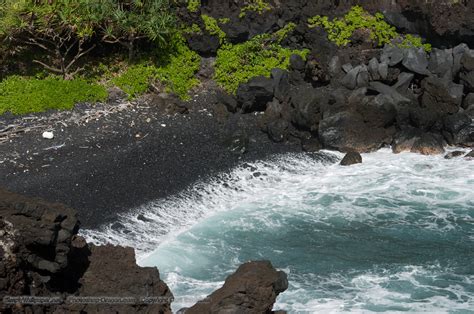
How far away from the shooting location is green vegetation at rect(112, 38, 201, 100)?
30484 mm

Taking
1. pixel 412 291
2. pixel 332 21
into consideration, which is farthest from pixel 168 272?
pixel 332 21

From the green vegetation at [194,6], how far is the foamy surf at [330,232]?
9634 millimetres

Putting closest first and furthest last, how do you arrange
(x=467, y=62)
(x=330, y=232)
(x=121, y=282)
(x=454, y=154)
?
(x=121, y=282)
(x=330, y=232)
(x=454, y=154)
(x=467, y=62)

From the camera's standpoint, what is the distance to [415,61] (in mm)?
31078

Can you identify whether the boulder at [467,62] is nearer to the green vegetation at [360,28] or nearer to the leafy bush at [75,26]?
the green vegetation at [360,28]

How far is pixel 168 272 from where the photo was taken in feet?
63.8

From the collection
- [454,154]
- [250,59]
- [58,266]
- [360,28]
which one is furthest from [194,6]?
[58,266]

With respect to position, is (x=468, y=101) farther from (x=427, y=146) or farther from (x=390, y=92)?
(x=427, y=146)

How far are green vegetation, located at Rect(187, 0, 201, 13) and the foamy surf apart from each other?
9634 millimetres

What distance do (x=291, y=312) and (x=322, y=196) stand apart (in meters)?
7.43

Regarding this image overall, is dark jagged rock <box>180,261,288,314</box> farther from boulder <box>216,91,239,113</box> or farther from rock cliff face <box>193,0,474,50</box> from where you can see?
rock cliff face <box>193,0,474,50</box>

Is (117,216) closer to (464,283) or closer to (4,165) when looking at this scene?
(4,165)

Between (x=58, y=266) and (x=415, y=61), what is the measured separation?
70.5ft

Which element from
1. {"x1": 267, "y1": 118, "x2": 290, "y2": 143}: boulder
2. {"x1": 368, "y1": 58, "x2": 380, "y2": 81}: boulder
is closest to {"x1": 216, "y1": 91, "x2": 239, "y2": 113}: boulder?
{"x1": 267, "y1": 118, "x2": 290, "y2": 143}: boulder
